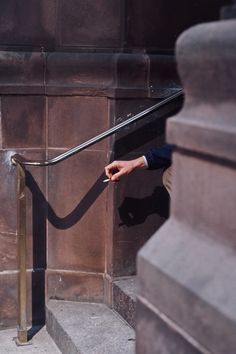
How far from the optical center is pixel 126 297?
4176mm

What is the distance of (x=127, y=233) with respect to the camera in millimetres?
4379

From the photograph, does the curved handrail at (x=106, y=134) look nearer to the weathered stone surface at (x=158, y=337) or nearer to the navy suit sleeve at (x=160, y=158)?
the navy suit sleeve at (x=160, y=158)

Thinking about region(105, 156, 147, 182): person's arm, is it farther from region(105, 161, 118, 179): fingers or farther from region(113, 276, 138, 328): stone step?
region(113, 276, 138, 328): stone step

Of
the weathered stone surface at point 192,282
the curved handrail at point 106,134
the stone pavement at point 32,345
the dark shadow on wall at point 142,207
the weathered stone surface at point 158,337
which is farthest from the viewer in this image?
the dark shadow on wall at point 142,207

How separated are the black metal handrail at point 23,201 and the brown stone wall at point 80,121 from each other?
0.26m

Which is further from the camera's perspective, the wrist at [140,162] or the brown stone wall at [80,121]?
the brown stone wall at [80,121]

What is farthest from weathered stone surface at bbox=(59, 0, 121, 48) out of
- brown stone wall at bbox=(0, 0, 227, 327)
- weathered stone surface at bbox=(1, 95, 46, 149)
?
weathered stone surface at bbox=(1, 95, 46, 149)

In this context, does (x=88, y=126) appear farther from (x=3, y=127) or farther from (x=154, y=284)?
(x=154, y=284)

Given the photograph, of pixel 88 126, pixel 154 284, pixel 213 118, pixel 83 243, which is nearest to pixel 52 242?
pixel 83 243

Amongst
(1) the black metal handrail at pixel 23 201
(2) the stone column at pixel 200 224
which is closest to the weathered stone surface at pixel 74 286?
(1) the black metal handrail at pixel 23 201

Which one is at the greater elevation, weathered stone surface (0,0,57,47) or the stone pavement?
weathered stone surface (0,0,57,47)

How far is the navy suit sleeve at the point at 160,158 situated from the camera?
12.2ft

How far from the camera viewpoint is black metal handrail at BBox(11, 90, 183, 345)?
13.1ft

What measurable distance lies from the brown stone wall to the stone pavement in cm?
14
